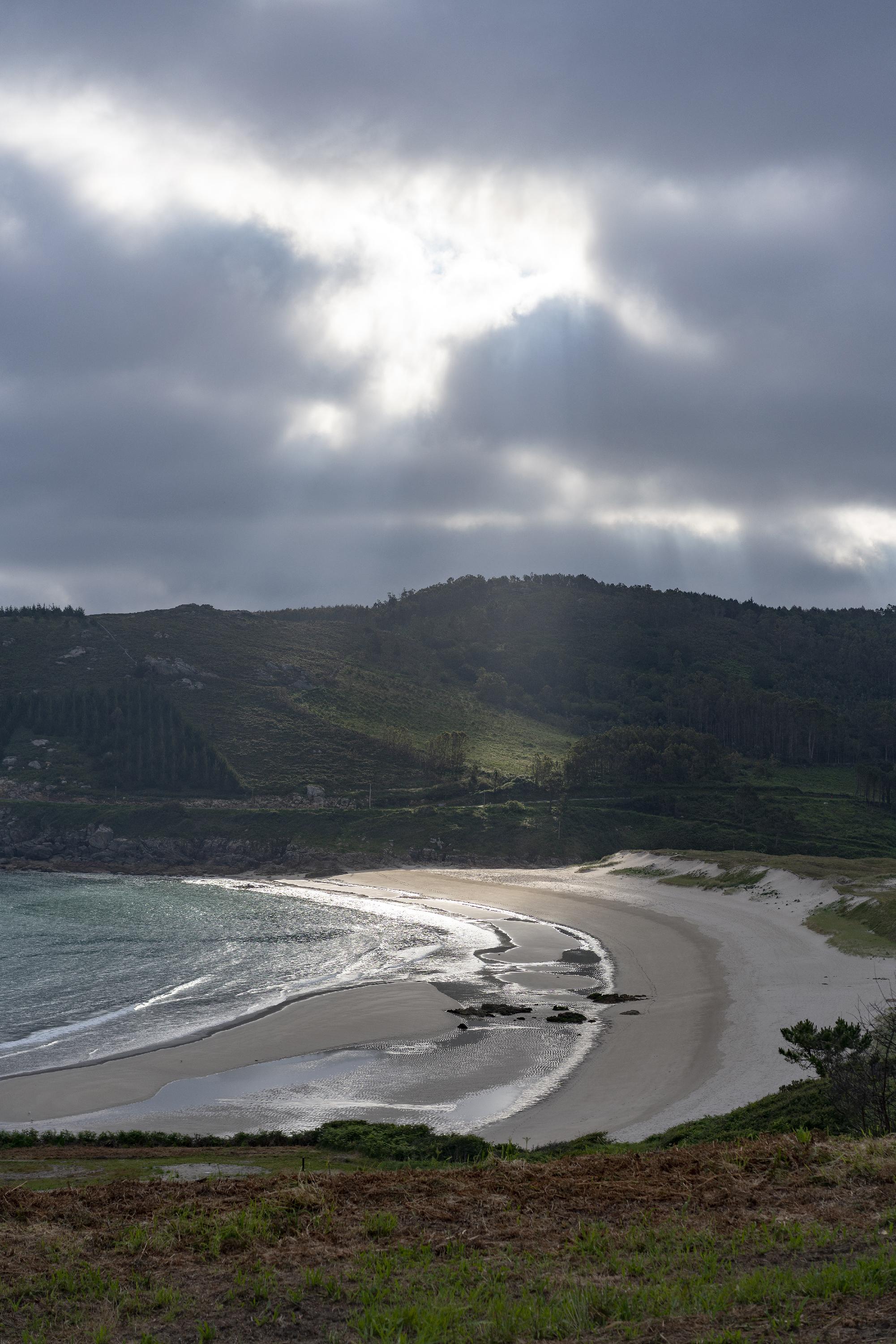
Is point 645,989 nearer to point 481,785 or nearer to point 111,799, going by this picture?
point 481,785

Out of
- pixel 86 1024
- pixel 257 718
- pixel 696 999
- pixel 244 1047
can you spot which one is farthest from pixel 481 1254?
pixel 257 718

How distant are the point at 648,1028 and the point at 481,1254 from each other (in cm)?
2296

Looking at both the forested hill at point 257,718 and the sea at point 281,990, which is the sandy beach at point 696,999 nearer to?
the sea at point 281,990

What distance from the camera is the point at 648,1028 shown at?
31172 mm

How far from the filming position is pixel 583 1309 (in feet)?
26.7

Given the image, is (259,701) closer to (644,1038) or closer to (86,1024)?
(86,1024)

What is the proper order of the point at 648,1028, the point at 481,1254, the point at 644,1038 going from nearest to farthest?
the point at 481,1254
the point at 644,1038
the point at 648,1028

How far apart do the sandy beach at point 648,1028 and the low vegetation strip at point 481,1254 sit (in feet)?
27.6

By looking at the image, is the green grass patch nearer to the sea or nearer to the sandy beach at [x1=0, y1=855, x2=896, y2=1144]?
the sandy beach at [x1=0, y1=855, x2=896, y2=1144]

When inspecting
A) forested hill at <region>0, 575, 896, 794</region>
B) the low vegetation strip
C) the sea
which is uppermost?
forested hill at <region>0, 575, 896, 794</region>

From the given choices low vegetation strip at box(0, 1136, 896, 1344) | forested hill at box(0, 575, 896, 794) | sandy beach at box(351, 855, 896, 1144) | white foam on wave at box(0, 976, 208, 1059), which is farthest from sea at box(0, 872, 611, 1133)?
forested hill at box(0, 575, 896, 794)

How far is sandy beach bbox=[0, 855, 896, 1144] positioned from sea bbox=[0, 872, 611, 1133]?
2.79 feet

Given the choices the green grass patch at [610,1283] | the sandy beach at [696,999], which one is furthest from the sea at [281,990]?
the green grass patch at [610,1283]

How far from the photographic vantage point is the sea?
24.9 meters
